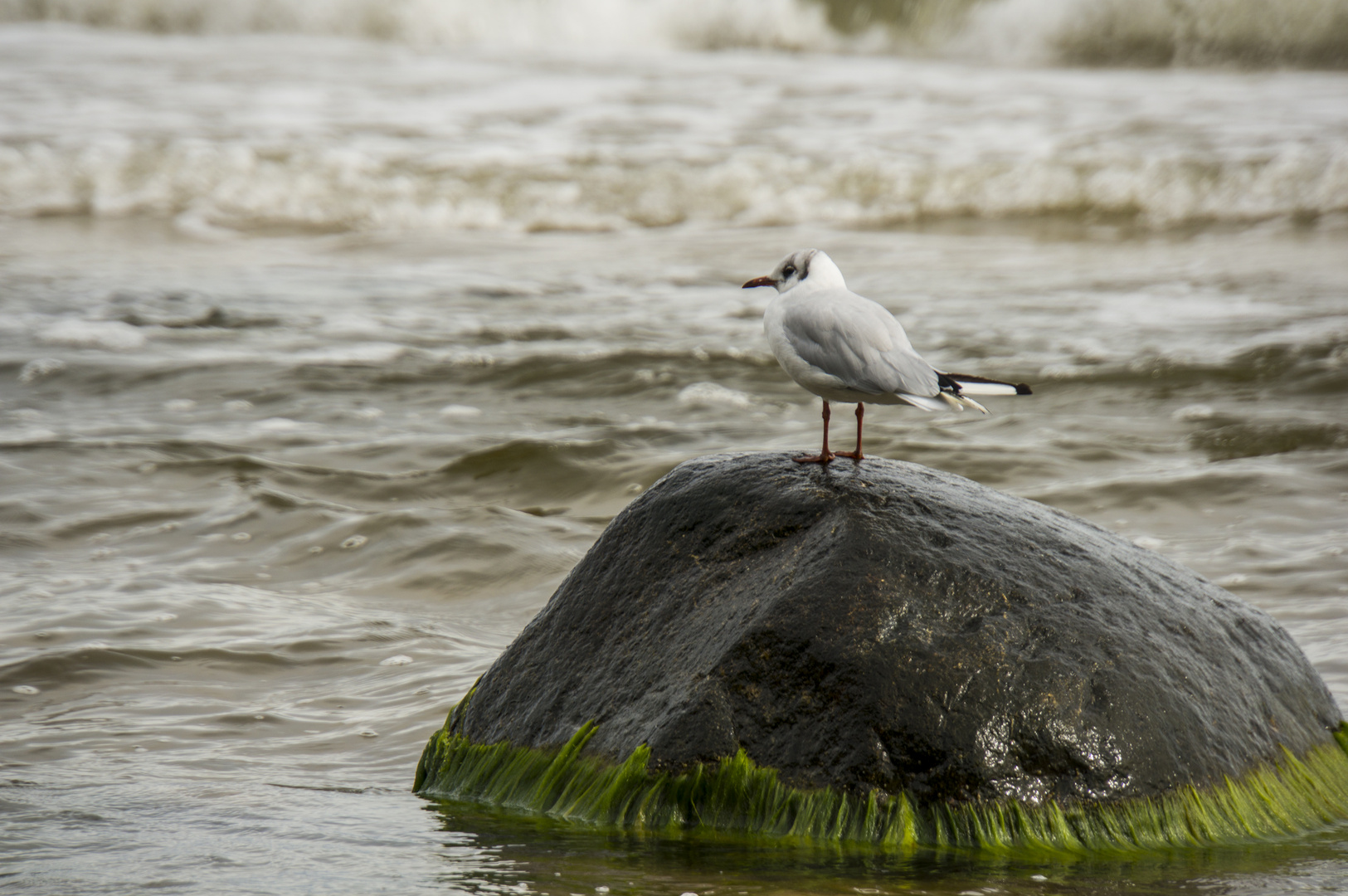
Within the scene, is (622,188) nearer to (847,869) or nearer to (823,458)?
(823,458)

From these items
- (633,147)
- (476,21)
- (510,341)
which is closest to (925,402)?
(510,341)

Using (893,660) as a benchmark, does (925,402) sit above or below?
above

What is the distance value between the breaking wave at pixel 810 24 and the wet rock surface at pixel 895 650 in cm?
1682

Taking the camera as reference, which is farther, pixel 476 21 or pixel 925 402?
pixel 476 21

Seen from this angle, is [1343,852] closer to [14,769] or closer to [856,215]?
[14,769]

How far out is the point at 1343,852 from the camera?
2.83 m

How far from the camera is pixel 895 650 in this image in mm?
2783

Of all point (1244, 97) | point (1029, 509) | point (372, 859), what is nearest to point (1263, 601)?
point (1029, 509)

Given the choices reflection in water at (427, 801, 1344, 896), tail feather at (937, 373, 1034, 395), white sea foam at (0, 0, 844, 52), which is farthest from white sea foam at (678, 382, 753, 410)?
white sea foam at (0, 0, 844, 52)

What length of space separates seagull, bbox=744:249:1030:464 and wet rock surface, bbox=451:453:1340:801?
0.25 meters

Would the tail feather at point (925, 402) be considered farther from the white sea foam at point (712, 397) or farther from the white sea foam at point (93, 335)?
the white sea foam at point (93, 335)

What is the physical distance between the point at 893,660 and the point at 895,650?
2 cm

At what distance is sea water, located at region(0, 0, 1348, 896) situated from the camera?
3363 mm

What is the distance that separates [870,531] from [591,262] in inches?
343
